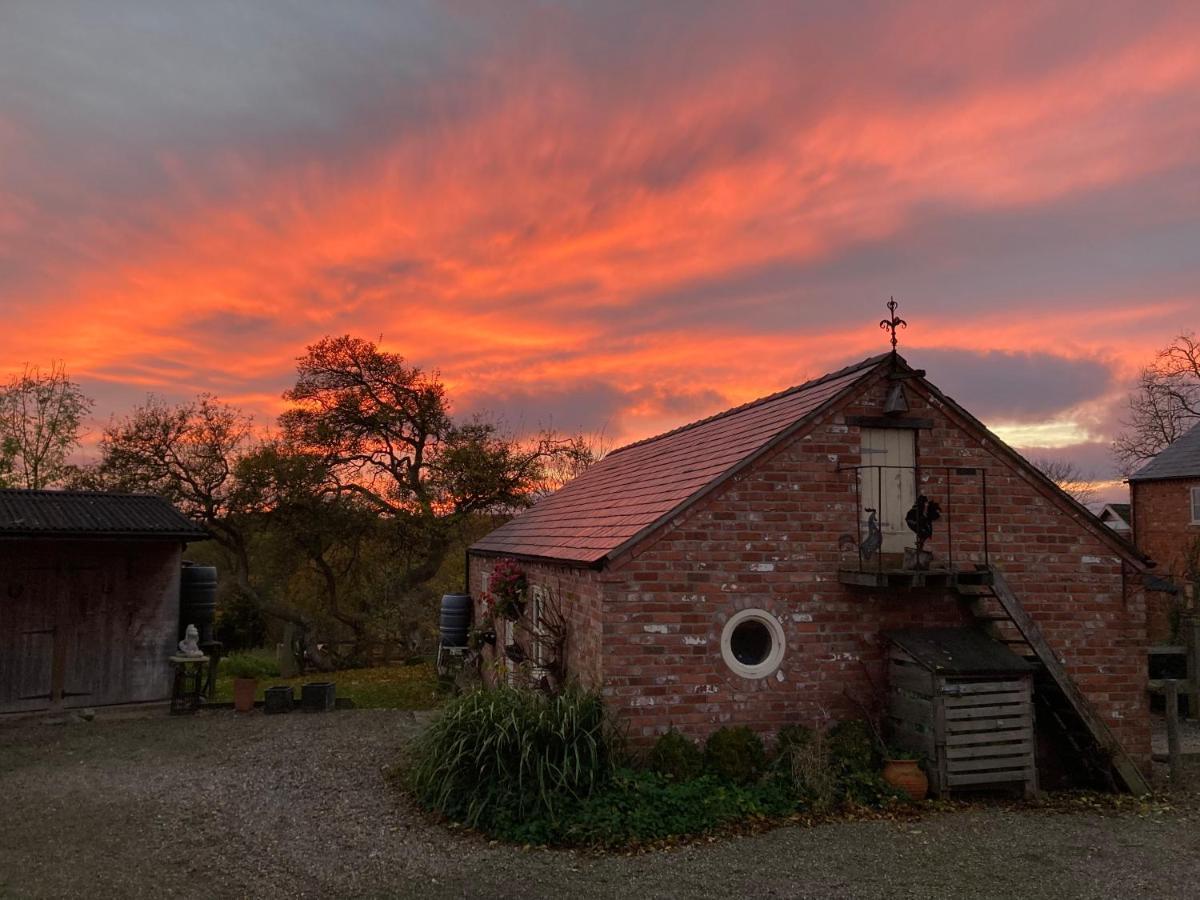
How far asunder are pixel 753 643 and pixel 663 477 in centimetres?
293

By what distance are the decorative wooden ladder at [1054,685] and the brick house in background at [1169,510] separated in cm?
1430

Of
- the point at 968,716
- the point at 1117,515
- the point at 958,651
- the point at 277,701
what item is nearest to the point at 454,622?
the point at 277,701

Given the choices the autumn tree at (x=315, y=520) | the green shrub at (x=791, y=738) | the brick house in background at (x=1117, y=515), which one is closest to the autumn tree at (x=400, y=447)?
the autumn tree at (x=315, y=520)

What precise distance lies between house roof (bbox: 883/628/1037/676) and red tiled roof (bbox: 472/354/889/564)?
2800mm

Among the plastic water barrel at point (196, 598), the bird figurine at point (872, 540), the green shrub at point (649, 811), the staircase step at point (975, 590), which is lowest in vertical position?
the green shrub at point (649, 811)

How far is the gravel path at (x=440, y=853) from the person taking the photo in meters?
6.77

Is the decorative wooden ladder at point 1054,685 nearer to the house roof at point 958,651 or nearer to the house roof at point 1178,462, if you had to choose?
the house roof at point 958,651

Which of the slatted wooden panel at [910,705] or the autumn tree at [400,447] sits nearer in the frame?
the slatted wooden panel at [910,705]

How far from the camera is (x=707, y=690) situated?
904 cm

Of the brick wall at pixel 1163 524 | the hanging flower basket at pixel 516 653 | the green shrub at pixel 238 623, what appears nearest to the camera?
the hanging flower basket at pixel 516 653

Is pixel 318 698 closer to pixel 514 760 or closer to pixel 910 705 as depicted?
pixel 514 760

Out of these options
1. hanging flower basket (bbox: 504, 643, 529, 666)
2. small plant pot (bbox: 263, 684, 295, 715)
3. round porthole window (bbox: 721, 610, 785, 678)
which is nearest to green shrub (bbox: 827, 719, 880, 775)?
round porthole window (bbox: 721, 610, 785, 678)

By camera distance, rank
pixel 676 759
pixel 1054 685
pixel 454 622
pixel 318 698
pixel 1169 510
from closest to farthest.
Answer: pixel 676 759 < pixel 1054 685 < pixel 318 698 < pixel 454 622 < pixel 1169 510

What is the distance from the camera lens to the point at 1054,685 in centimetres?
937
